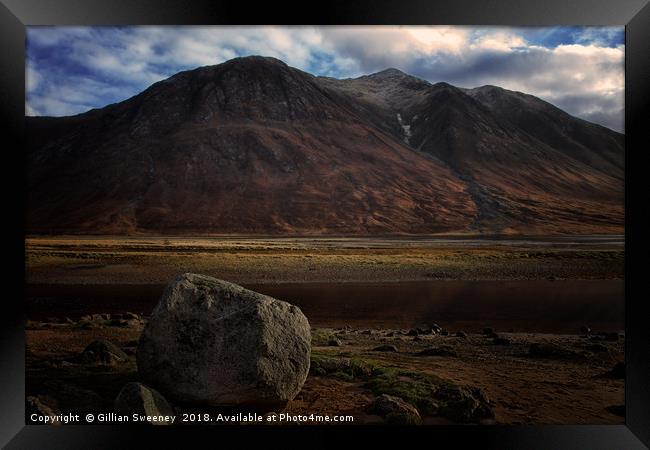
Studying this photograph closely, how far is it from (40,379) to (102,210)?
16522 millimetres

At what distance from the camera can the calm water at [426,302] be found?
8.71m

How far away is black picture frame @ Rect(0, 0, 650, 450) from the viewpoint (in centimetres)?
436

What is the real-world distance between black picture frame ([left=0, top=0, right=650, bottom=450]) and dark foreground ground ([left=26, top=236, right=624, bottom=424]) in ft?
0.78

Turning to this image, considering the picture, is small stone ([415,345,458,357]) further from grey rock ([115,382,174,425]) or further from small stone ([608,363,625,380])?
grey rock ([115,382,174,425])

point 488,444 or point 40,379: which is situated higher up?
point 40,379

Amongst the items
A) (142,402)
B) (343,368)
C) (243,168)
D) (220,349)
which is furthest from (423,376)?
(243,168)

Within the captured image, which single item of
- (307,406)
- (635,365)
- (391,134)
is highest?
(391,134)

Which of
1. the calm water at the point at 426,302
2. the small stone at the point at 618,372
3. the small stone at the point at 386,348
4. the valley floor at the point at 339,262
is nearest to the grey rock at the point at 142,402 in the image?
the small stone at the point at 386,348

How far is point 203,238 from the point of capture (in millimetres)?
21391

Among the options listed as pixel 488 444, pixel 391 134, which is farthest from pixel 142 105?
pixel 488 444

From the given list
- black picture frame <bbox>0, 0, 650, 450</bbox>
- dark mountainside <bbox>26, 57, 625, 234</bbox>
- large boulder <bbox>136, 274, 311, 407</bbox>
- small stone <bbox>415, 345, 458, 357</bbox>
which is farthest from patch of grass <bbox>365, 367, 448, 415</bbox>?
dark mountainside <bbox>26, 57, 625, 234</bbox>

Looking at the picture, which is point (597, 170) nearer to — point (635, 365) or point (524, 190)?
point (524, 190)

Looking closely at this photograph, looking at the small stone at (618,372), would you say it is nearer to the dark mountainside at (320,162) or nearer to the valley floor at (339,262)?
the dark mountainside at (320,162)

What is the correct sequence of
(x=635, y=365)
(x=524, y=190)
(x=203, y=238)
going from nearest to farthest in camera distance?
(x=635, y=365), (x=524, y=190), (x=203, y=238)
